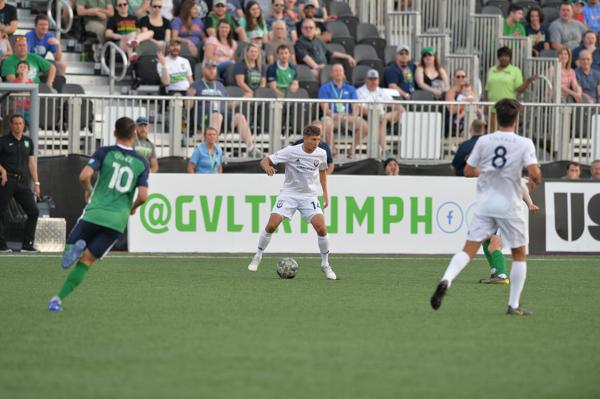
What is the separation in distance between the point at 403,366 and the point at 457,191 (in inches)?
497

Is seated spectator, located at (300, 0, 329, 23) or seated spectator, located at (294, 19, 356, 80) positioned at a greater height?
seated spectator, located at (300, 0, 329, 23)

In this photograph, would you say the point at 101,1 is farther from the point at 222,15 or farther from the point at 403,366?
the point at 403,366

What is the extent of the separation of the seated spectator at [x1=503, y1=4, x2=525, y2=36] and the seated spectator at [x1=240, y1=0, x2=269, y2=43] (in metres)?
5.62

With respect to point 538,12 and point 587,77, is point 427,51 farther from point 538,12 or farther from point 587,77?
point 538,12

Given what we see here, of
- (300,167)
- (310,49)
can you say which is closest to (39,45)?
(310,49)

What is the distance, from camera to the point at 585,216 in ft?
71.4

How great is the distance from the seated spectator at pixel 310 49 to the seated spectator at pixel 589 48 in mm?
5571

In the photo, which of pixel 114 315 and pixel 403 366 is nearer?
pixel 403 366

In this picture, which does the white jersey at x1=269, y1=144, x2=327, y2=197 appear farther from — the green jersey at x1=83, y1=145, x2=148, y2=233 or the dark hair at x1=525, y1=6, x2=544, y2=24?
the dark hair at x1=525, y1=6, x2=544, y2=24

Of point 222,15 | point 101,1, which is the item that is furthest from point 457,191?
point 101,1

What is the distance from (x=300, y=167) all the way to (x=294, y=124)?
596 cm

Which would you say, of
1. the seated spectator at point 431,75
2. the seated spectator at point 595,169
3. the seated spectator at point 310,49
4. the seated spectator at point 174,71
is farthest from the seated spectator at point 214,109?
the seated spectator at point 595,169

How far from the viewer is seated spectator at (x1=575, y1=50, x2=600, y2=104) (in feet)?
86.5

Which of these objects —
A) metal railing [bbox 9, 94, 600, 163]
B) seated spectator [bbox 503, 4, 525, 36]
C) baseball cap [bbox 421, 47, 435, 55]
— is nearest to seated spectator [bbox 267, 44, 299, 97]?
metal railing [bbox 9, 94, 600, 163]
